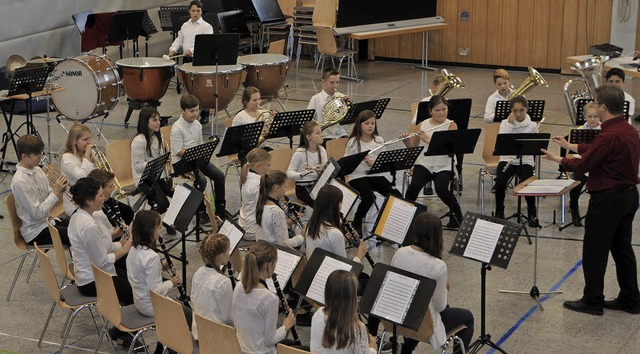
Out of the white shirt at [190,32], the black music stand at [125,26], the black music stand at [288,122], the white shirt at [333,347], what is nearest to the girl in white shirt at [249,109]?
the black music stand at [288,122]

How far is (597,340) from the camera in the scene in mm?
7070

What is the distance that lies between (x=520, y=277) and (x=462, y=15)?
9.92 m

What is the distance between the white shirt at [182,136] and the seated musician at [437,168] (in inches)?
82.8

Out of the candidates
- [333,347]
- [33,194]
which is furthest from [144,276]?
[33,194]

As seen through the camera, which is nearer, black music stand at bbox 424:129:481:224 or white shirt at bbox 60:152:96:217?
white shirt at bbox 60:152:96:217

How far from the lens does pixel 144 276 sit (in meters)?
6.41

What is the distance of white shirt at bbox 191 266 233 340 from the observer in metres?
5.90

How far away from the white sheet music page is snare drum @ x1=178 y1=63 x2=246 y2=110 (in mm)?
5812

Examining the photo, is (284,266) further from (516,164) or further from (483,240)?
(516,164)

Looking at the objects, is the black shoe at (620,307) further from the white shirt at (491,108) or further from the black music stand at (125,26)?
the black music stand at (125,26)

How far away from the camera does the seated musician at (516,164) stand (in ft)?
30.9

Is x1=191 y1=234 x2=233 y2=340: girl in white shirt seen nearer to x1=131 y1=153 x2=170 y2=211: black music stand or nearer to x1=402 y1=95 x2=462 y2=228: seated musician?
x1=131 y1=153 x2=170 y2=211: black music stand

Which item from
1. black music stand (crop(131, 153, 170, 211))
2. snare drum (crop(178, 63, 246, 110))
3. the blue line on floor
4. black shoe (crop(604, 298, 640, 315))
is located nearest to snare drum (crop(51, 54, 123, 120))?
snare drum (crop(178, 63, 246, 110))

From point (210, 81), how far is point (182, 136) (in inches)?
111
